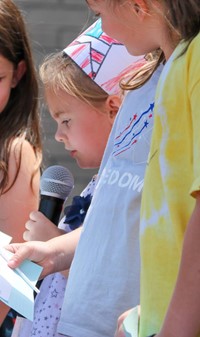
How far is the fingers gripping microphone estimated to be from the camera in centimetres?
268

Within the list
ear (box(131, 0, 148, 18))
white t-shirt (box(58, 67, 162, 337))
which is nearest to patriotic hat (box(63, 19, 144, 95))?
white t-shirt (box(58, 67, 162, 337))

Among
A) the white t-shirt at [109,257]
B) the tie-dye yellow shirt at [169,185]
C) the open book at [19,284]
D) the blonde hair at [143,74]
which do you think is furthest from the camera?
the blonde hair at [143,74]

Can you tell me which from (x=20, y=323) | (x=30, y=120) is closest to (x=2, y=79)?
(x=30, y=120)

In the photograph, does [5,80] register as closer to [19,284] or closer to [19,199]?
[19,199]

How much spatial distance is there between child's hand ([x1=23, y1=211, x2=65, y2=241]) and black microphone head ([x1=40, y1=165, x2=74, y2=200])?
0.08m

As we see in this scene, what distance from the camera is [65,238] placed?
2486mm

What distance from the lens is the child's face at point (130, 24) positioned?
1.96 m

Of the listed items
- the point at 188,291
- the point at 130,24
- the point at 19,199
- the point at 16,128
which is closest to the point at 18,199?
the point at 19,199

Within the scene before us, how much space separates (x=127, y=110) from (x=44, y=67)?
66 centimetres

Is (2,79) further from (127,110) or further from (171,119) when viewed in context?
(171,119)

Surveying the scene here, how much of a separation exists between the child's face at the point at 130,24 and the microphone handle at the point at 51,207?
2.46ft

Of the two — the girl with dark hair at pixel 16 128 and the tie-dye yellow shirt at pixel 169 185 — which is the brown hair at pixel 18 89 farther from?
the tie-dye yellow shirt at pixel 169 185

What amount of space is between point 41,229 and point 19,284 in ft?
1.97

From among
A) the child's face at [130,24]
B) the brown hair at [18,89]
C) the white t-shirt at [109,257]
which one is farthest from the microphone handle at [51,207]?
the child's face at [130,24]
